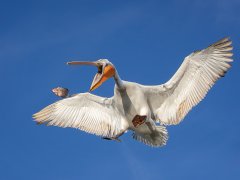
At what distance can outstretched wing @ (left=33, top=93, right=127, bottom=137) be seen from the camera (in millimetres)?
17719

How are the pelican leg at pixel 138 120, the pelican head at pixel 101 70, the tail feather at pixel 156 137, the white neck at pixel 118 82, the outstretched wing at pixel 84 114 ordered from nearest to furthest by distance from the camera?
the pelican head at pixel 101 70, the pelican leg at pixel 138 120, the white neck at pixel 118 82, the tail feather at pixel 156 137, the outstretched wing at pixel 84 114

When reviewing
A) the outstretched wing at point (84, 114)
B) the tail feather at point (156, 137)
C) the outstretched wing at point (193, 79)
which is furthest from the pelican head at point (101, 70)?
the tail feather at point (156, 137)

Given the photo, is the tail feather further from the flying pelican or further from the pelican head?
the pelican head

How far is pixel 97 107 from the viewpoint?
17.9 metres

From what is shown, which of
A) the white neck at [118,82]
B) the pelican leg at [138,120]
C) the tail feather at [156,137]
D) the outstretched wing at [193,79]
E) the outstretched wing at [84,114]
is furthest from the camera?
the outstretched wing at [84,114]

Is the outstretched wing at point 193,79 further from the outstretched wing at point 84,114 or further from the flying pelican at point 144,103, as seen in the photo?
the outstretched wing at point 84,114

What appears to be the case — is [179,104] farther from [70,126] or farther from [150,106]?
[70,126]

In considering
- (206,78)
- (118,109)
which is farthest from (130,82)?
(206,78)

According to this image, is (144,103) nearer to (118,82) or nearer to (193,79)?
(118,82)

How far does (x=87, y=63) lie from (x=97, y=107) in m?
1.56

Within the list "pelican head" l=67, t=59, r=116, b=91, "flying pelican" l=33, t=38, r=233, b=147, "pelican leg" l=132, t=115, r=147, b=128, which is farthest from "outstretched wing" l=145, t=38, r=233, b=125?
"pelican head" l=67, t=59, r=116, b=91

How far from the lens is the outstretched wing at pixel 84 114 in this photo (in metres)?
17.7

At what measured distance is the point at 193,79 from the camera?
17250mm

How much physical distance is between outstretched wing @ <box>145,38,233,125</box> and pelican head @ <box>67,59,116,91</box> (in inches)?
43.1
